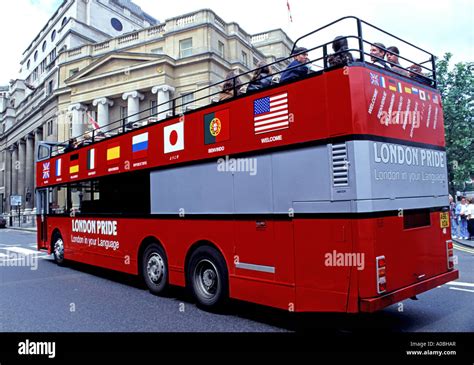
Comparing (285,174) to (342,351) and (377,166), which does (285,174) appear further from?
(342,351)

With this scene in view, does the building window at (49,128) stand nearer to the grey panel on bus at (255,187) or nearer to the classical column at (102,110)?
the classical column at (102,110)

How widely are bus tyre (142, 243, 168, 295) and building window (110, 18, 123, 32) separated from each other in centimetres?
5986

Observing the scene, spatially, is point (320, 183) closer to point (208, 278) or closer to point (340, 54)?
point (340, 54)

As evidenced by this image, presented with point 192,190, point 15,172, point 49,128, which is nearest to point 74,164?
point 192,190

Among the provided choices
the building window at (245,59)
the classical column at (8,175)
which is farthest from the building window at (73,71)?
the classical column at (8,175)

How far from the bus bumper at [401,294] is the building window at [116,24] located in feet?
207

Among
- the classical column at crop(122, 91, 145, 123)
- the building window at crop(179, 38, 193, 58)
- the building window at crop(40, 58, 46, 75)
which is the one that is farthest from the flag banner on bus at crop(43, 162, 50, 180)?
the building window at crop(40, 58, 46, 75)

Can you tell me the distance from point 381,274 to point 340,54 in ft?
8.65

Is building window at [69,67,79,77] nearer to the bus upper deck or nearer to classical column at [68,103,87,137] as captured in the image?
classical column at [68,103,87,137]

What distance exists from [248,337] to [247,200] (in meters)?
1.83

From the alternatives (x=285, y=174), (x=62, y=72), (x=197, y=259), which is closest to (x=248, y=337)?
(x=197, y=259)

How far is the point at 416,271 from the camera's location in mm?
4797

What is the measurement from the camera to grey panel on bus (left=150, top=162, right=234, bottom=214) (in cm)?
578

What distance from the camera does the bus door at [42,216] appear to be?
38.9ft
